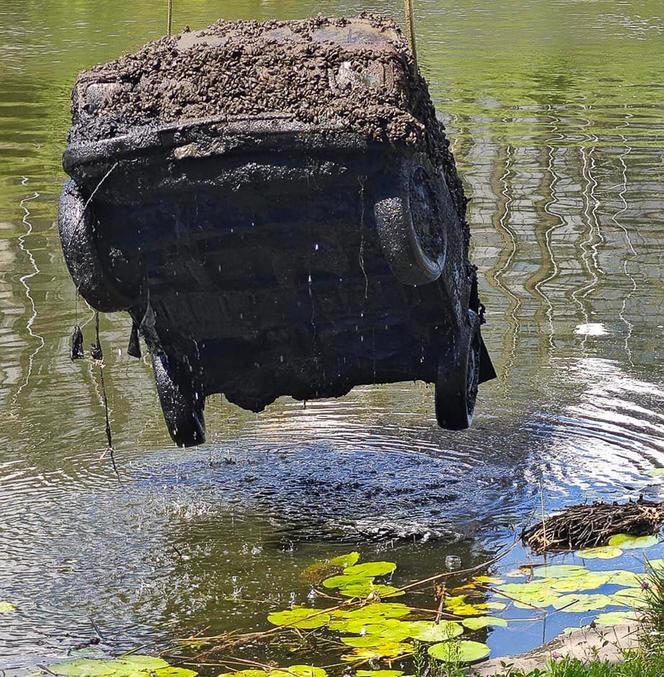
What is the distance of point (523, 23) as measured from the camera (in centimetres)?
2750

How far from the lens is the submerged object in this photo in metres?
5.52

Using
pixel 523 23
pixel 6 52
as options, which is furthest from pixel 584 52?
pixel 6 52

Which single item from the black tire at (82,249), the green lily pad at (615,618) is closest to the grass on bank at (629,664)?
the green lily pad at (615,618)

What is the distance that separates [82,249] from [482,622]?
2.18 meters

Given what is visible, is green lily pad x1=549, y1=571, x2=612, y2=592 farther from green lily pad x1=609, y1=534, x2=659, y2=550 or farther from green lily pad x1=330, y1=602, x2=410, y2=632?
green lily pad x1=330, y1=602, x2=410, y2=632

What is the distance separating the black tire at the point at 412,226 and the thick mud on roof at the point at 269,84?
0.48 ft

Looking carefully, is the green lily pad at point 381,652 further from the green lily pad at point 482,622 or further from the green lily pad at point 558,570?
the green lily pad at point 558,570

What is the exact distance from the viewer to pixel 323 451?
812 cm

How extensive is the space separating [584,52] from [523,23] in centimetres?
345

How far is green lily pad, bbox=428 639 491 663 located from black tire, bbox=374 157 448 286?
1408 mm

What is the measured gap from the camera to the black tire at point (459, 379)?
640 centimetres

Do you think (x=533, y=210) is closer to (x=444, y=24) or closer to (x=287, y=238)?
(x=287, y=238)

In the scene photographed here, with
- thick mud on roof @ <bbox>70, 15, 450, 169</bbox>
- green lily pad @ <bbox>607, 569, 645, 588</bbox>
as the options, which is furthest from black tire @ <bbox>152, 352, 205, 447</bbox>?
green lily pad @ <bbox>607, 569, 645, 588</bbox>

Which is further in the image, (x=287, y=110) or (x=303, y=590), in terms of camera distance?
(x=303, y=590)
